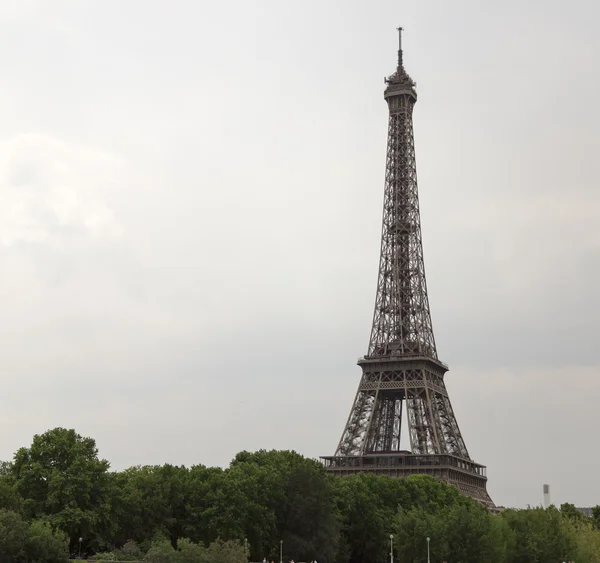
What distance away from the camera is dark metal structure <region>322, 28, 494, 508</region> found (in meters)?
132

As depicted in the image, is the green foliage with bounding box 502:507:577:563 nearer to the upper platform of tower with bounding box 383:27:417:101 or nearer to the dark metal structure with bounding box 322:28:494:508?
the dark metal structure with bounding box 322:28:494:508

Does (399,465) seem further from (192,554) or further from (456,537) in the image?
(192,554)

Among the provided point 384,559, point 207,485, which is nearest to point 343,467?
point 384,559

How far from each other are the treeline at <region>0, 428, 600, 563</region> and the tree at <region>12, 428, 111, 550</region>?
0.31ft

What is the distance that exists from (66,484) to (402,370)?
67047 mm

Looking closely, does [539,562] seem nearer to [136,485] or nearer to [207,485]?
[207,485]

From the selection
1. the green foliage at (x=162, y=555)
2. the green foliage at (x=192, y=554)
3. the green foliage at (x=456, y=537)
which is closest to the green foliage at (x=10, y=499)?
the green foliage at (x=162, y=555)

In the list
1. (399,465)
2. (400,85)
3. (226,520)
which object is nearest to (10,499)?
(226,520)

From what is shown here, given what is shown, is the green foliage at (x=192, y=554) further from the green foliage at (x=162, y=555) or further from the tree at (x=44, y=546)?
the tree at (x=44, y=546)

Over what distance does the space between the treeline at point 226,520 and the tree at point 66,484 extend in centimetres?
9

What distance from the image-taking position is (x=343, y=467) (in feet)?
431

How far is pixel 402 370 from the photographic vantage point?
13600 centimetres

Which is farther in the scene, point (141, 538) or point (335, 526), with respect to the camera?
point (335, 526)

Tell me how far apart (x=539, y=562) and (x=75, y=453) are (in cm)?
4138
